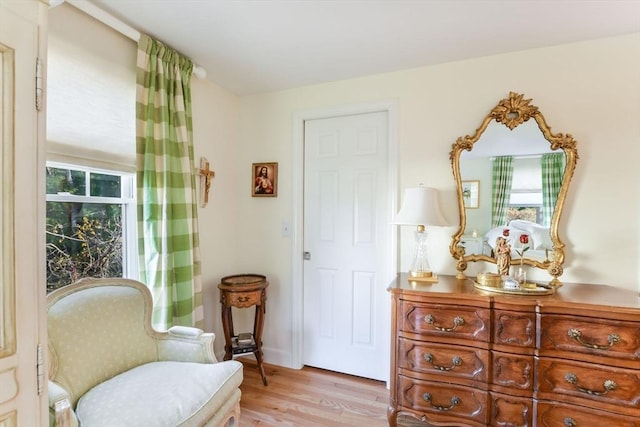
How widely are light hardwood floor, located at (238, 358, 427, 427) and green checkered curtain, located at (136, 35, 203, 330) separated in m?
0.72

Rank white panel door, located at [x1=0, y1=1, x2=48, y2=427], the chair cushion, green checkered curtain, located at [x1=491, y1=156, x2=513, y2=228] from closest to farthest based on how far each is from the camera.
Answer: white panel door, located at [x1=0, y1=1, x2=48, y2=427] < the chair cushion < green checkered curtain, located at [x1=491, y1=156, x2=513, y2=228]

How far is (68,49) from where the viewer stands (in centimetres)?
155

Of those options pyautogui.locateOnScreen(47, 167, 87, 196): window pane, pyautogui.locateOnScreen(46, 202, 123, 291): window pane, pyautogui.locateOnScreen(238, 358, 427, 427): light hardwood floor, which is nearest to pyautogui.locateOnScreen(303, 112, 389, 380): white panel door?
pyautogui.locateOnScreen(238, 358, 427, 427): light hardwood floor

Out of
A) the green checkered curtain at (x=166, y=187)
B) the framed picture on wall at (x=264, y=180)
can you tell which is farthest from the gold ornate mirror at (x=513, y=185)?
the green checkered curtain at (x=166, y=187)

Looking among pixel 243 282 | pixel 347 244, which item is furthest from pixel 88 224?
pixel 347 244

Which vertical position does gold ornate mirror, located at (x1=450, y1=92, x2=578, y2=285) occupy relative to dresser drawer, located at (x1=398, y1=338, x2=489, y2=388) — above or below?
above

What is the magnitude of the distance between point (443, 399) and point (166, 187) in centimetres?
203

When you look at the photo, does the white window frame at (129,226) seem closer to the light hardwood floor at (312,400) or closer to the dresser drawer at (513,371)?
the light hardwood floor at (312,400)

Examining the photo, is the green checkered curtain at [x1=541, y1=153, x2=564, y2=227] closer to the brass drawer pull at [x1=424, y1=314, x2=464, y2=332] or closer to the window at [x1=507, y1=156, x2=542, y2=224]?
the window at [x1=507, y1=156, x2=542, y2=224]

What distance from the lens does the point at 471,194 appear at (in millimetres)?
2121

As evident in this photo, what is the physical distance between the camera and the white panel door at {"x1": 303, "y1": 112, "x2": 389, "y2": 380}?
2428 millimetres

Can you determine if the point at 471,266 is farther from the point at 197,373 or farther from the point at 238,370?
the point at 197,373

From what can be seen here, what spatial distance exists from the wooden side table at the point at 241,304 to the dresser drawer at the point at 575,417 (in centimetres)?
175

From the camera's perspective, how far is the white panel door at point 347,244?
95.6 inches
